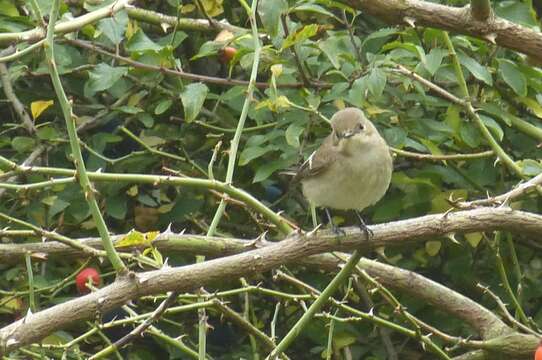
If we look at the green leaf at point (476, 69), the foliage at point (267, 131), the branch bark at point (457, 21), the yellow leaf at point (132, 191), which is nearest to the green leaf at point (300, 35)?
the foliage at point (267, 131)

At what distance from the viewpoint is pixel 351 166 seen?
4.12 metres

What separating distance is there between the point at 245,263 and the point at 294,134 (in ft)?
4.22

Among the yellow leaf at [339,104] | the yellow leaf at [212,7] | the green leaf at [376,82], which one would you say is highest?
the green leaf at [376,82]

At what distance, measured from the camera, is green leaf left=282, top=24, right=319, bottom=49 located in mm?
4008

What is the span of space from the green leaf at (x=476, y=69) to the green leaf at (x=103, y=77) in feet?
3.98

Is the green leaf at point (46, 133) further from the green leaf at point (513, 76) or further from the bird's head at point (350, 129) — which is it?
the green leaf at point (513, 76)

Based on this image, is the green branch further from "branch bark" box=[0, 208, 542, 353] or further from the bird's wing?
the bird's wing

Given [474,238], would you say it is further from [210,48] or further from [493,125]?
[210,48]

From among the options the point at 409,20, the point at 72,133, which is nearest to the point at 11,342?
the point at 72,133

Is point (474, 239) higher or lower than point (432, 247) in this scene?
higher

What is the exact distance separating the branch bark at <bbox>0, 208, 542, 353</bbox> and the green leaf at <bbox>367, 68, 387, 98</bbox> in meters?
0.73

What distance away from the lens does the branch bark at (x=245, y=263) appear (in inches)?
107

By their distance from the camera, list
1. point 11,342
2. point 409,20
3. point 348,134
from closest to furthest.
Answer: point 11,342, point 409,20, point 348,134

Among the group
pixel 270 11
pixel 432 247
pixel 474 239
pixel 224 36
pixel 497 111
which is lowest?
pixel 432 247
